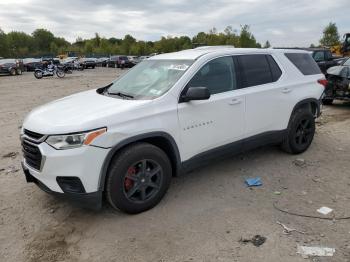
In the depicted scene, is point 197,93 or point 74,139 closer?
point 74,139

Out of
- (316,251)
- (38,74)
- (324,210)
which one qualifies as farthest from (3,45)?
(316,251)

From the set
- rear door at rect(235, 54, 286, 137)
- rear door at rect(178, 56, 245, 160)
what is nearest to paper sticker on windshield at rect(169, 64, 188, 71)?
rear door at rect(178, 56, 245, 160)

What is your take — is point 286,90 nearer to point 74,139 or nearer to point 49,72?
point 74,139

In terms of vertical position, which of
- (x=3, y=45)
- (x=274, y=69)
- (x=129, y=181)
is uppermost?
(x=3, y=45)

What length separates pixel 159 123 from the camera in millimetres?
3689

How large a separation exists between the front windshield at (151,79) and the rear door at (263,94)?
952 millimetres

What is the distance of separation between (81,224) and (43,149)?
37.1 inches

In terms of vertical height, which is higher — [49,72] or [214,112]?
[214,112]

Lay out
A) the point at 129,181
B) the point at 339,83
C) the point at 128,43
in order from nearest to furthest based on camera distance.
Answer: the point at 129,181 < the point at 339,83 < the point at 128,43

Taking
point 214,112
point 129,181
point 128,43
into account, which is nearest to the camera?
point 129,181

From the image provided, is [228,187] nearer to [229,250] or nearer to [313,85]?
[229,250]

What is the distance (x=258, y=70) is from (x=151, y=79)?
1.60m

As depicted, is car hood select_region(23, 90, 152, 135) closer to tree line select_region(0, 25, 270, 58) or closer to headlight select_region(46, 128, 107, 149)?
headlight select_region(46, 128, 107, 149)

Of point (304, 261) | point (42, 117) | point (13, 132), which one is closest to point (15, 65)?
point (13, 132)
